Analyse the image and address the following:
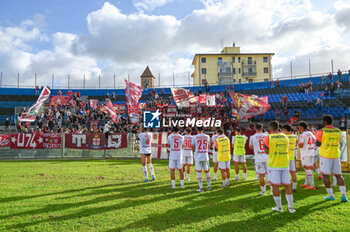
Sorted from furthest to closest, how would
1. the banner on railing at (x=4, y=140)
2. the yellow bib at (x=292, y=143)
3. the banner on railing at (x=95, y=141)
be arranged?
1. the banner on railing at (x=95, y=141)
2. the banner on railing at (x=4, y=140)
3. the yellow bib at (x=292, y=143)

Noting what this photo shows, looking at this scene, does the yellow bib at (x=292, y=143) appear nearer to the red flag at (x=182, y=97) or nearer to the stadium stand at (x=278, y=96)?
the red flag at (x=182, y=97)

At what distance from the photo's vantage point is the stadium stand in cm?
3500

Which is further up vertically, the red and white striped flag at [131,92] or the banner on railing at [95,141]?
the red and white striped flag at [131,92]

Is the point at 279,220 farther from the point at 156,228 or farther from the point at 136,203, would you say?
the point at 136,203

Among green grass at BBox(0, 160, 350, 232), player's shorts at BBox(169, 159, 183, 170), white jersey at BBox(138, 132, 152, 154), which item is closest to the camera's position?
green grass at BBox(0, 160, 350, 232)

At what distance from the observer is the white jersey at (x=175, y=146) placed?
9865 mm

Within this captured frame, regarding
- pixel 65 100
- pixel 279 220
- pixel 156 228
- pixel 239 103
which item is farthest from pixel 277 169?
pixel 65 100

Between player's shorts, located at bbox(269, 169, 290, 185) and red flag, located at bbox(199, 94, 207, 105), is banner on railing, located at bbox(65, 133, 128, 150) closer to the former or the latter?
red flag, located at bbox(199, 94, 207, 105)

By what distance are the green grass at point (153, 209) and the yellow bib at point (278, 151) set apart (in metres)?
1.26

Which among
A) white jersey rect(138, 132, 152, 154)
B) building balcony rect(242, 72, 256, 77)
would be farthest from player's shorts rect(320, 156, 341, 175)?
building balcony rect(242, 72, 256, 77)

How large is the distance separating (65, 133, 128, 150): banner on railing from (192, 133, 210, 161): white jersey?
A: 43.2ft

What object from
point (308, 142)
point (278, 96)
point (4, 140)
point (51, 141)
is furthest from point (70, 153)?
point (278, 96)

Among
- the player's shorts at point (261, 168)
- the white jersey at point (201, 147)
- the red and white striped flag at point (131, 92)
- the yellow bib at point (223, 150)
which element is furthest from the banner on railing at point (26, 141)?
the player's shorts at point (261, 168)

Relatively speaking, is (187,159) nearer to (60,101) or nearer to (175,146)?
(175,146)
